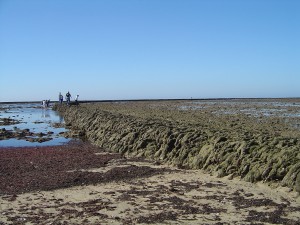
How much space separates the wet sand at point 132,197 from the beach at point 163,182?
20mm

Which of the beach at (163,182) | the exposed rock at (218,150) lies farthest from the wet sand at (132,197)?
the exposed rock at (218,150)

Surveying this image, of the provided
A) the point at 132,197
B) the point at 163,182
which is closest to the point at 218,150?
the point at 163,182

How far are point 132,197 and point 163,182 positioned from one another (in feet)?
5.54

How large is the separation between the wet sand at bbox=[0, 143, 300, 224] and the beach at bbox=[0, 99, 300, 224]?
2 centimetres

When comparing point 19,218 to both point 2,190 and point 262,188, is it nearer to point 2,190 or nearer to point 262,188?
point 2,190

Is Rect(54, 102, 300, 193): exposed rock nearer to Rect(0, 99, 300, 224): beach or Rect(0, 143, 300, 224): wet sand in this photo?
Rect(0, 99, 300, 224): beach

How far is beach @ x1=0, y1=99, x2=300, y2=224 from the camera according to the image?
7.11 meters

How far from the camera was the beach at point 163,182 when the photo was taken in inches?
280

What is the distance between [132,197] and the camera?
27.6 ft

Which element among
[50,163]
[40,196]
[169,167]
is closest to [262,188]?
[169,167]

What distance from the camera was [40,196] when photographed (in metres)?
8.72

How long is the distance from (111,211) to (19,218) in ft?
5.99

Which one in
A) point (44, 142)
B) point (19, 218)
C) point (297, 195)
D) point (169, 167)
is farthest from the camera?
point (44, 142)

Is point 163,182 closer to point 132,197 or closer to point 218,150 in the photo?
point 132,197
